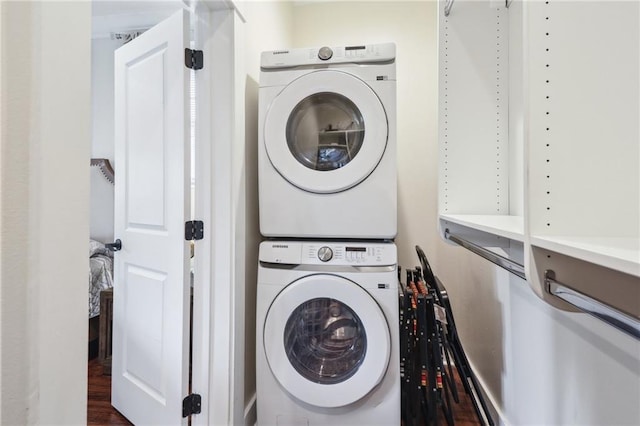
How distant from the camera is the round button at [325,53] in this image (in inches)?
54.9

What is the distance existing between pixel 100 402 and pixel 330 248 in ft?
5.57

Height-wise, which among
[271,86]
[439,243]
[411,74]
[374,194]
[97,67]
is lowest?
[439,243]

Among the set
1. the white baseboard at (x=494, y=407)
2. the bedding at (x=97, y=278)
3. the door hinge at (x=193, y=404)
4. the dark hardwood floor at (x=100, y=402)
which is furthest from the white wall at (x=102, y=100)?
the white baseboard at (x=494, y=407)

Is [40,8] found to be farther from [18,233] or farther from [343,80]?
[343,80]

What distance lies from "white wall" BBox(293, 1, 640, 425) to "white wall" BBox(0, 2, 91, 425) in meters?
1.30

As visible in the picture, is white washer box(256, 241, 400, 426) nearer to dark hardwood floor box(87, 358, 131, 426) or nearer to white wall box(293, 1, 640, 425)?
white wall box(293, 1, 640, 425)

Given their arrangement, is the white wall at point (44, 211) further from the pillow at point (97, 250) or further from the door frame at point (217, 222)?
the pillow at point (97, 250)

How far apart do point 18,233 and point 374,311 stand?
3.82 feet

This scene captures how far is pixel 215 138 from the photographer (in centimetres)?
134

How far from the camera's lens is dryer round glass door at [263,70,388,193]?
1355 mm

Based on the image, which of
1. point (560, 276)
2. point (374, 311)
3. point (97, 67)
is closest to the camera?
point (560, 276)

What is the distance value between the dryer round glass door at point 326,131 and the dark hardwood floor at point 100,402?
64.8 inches

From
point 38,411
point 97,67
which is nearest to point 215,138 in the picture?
point 38,411

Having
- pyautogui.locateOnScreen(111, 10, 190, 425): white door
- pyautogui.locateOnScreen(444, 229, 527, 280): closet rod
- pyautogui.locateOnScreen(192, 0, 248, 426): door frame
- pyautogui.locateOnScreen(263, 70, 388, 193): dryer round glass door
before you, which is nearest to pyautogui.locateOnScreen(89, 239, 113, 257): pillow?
pyautogui.locateOnScreen(111, 10, 190, 425): white door
